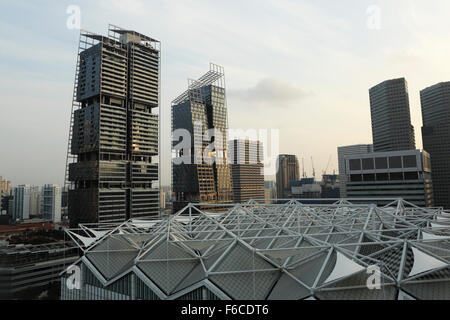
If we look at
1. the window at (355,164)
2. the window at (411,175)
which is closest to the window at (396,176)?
the window at (411,175)

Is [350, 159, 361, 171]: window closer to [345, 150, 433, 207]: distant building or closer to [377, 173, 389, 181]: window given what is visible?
[345, 150, 433, 207]: distant building

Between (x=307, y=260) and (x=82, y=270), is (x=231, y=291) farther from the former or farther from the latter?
(x=82, y=270)

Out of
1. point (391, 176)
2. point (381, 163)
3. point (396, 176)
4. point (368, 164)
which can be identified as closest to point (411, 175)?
point (396, 176)

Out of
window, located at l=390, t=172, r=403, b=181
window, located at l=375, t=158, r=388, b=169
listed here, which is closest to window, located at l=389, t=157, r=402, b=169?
window, located at l=375, t=158, r=388, b=169

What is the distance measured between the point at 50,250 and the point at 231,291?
333 ft

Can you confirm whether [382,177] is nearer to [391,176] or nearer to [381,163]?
[391,176]

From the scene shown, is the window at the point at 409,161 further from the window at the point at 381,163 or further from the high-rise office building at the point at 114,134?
the high-rise office building at the point at 114,134

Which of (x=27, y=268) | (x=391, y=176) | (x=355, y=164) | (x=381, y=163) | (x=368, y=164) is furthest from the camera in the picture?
(x=355, y=164)

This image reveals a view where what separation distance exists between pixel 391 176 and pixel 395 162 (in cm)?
689

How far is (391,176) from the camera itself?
140750 millimetres

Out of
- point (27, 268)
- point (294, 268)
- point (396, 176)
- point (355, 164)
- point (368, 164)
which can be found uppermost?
point (355, 164)

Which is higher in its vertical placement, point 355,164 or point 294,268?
point 355,164

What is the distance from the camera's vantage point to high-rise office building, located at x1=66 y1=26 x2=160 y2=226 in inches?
5723
